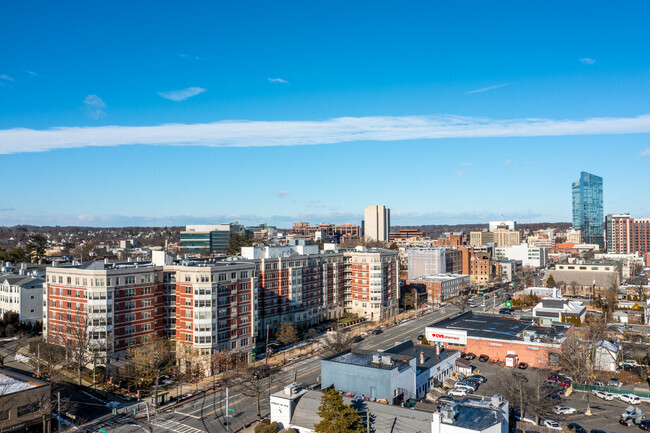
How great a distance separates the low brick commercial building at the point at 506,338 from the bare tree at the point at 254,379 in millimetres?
24226

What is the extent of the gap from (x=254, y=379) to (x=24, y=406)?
2004 centimetres

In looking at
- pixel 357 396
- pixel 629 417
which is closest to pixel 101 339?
pixel 357 396

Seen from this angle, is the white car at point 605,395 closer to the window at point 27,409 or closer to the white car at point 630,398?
the white car at point 630,398

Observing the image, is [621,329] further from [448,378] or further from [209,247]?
[209,247]

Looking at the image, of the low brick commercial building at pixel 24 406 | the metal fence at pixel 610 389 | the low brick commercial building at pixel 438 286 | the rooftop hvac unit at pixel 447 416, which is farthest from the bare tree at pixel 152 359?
the low brick commercial building at pixel 438 286

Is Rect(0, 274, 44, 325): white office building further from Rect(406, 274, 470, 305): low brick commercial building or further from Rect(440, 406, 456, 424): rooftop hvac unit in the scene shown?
A: Rect(406, 274, 470, 305): low brick commercial building

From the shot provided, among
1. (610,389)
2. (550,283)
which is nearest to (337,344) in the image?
(610,389)

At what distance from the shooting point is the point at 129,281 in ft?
186

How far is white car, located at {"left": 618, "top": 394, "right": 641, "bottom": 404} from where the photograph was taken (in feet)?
154

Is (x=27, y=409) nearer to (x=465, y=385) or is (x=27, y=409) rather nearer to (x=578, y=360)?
(x=465, y=385)

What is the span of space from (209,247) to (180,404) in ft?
457

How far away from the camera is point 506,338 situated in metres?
62.5

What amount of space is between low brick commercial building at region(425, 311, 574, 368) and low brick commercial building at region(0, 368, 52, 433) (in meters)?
45.4

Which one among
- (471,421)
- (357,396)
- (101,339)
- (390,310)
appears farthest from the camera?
(390,310)
